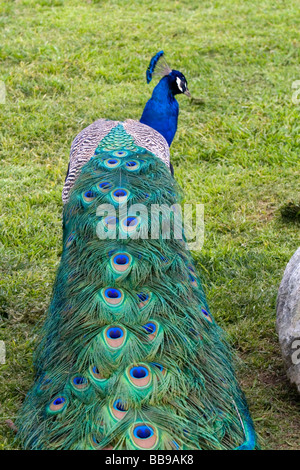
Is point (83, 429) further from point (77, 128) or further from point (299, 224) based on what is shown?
point (77, 128)

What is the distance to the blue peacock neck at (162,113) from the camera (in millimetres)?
4090

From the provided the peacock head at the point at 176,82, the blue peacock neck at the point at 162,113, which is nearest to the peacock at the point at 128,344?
the blue peacock neck at the point at 162,113

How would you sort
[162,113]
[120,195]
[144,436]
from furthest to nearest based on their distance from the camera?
[162,113]
[120,195]
[144,436]

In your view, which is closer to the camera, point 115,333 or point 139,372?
point 139,372

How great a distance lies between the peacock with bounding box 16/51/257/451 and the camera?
1958 mm

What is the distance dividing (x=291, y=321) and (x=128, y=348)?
3.37 ft

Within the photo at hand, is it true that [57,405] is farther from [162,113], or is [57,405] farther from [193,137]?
[193,137]

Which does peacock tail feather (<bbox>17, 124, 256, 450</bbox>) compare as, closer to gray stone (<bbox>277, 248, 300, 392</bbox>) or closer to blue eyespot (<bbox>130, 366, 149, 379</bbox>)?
blue eyespot (<bbox>130, 366, 149, 379</bbox>)

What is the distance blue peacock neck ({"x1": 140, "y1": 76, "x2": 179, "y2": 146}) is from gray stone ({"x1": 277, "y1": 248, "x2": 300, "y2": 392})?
1.44 metres

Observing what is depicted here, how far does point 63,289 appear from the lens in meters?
2.53

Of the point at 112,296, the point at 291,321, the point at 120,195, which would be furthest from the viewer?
the point at 291,321

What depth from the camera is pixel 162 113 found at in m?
4.11

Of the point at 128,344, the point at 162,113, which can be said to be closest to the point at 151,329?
the point at 128,344

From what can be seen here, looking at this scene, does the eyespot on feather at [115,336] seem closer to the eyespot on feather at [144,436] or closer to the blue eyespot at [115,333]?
the blue eyespot at [115,333]
